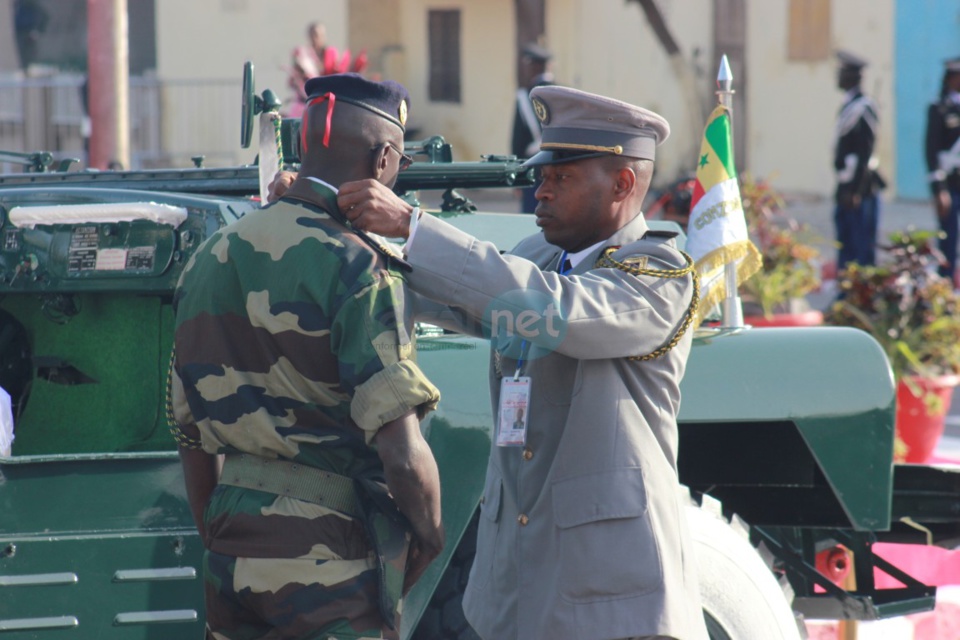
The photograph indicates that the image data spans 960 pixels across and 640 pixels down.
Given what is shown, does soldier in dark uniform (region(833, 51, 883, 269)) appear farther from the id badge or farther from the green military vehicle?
the id badge

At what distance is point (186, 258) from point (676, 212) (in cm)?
451

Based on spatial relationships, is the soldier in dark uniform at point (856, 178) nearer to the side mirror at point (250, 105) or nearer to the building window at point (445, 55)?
the building window at point (445, 55)

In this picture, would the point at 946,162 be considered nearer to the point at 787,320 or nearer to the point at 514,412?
the point at 787,320

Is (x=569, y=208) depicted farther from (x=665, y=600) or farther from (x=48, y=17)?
(x=48, y=17)

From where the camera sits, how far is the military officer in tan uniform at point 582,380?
2.65 metres

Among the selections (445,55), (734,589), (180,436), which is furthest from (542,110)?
(445,55)

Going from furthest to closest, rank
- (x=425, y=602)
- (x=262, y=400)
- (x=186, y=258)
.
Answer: (x=186, y=258)
(x=425, y=602)
(x=262, y=400)

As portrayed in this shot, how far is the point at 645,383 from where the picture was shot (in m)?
2.81

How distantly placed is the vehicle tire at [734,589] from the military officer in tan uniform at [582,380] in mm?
663

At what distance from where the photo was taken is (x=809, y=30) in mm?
17953

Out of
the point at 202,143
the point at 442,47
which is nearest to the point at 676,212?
the point at 202,143

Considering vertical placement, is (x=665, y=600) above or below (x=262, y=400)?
below

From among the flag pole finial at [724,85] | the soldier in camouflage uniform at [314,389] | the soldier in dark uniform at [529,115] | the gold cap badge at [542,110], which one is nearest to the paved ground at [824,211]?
the soldier in dark uniform at [529,115]

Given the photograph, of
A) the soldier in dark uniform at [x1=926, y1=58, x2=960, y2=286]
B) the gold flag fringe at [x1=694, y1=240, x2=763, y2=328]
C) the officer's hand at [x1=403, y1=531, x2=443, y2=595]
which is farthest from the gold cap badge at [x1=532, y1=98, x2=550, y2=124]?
the soldier in dark uniform at [x1=926, y1=58, x2=960, y2=286]
